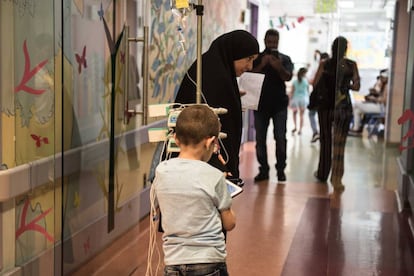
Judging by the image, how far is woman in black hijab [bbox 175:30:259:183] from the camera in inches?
97.3

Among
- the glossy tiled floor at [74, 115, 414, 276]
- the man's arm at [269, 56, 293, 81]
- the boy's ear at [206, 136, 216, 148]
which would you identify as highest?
the man's arm at [269, 56, 293, 81]

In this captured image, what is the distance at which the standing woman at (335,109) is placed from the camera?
520cm

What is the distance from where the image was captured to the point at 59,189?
2.69 metres

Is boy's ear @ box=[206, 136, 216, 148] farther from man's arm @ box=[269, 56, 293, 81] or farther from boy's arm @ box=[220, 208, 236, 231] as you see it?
man's arm @ box=[269, 56, 293, 81]

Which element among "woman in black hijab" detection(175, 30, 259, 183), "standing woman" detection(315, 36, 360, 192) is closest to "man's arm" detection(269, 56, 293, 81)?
"standing woman" detection(315, 36, 360, 192)

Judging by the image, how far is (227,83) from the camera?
2484 millimetres

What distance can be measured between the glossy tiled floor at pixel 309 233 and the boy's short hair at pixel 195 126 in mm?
1405

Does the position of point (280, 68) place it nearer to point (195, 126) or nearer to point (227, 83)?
point (227, 83)

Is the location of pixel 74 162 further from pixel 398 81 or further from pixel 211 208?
pixel 398 81

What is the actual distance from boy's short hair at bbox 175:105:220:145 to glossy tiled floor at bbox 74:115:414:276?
141 centimetres

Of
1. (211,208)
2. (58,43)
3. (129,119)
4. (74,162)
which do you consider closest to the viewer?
(211,208)

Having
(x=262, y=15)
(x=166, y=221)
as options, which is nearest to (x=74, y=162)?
(x=166, y=221)

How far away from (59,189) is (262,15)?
528 centimetres

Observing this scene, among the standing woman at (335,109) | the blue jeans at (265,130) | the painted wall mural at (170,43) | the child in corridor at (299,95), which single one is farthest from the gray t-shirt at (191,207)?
the child in corridor at (299,95)
